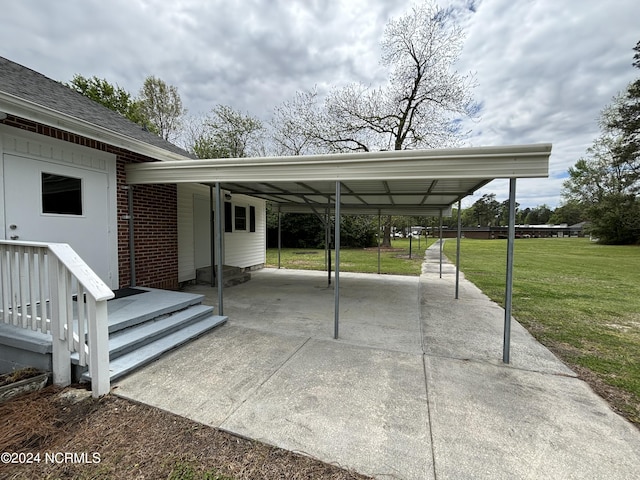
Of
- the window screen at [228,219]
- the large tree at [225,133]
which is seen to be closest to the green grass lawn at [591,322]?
the window screen at [228,219]

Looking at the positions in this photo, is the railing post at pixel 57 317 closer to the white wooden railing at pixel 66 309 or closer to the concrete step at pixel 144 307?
the white wooden railing at pixel 66 309

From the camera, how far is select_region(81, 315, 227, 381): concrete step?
3.01 m

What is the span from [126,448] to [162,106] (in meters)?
25.9

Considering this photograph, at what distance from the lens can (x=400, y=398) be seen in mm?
2711

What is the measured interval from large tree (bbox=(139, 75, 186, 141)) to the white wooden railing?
22773 mm

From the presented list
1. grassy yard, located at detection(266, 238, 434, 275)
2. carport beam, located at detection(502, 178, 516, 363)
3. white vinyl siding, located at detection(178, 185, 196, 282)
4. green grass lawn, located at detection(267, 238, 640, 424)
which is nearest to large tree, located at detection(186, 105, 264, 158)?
grassy yard, located at detection(266, 238, 434, 275)

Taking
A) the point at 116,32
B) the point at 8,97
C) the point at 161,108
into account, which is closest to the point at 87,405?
the point at 8,97

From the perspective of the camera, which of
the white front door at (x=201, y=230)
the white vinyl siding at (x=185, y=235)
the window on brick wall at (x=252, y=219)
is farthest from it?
the window on brick wall at (x=252, y=219)

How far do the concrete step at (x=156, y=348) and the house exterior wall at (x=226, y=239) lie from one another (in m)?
3.06

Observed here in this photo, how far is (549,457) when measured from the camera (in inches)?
78.8

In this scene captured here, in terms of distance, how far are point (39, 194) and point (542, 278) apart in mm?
13515

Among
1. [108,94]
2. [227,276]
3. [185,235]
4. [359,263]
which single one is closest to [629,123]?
[359,263]

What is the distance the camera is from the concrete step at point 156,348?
3012 mm

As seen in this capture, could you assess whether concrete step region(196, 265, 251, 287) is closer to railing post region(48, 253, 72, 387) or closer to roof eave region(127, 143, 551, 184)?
roof eave region(127, 143, 551, 184)
